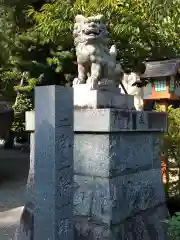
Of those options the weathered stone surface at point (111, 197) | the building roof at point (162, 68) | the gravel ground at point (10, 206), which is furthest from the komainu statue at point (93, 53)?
the building roof at point (162, 68)

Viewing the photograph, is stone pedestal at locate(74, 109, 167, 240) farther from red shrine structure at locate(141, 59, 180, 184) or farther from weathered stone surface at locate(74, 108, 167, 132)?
red shrine structure at locate(141, 59, 180, 184)

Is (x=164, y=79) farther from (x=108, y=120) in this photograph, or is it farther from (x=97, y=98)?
(x=108, y=120)

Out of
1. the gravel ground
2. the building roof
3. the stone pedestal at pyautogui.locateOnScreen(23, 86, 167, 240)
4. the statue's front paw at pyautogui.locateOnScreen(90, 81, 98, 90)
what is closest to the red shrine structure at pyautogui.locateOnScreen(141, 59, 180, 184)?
the building roof

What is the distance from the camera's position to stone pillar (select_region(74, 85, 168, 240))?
13.3 ft

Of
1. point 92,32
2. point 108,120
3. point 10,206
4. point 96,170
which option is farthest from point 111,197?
point 10,206

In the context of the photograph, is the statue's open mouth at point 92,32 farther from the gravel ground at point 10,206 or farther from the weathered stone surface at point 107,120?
the gravel ground at point 10,206

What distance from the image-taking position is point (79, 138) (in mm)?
4305

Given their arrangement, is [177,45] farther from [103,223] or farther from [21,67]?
[103,223]

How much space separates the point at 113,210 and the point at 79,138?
945mm

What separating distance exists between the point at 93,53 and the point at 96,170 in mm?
1548

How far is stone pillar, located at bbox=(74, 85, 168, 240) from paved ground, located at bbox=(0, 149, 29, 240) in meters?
1.76

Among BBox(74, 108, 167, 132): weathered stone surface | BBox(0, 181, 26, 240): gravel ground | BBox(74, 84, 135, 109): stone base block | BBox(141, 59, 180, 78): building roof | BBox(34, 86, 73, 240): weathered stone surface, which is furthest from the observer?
BBox(141, 59, 180, 78): building roof

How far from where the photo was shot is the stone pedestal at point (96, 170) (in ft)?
10.1

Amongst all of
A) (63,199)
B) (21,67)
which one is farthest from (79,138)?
(21,67)
